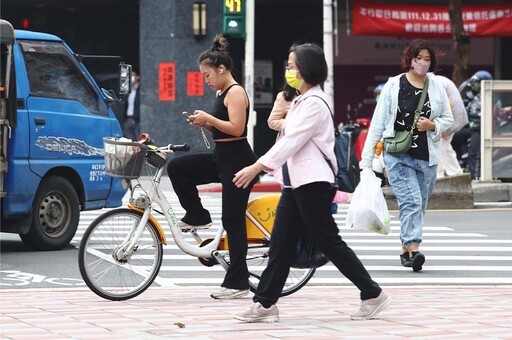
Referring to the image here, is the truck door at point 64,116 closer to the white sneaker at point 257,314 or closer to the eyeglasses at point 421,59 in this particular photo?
the eyeglasses at point 421,59

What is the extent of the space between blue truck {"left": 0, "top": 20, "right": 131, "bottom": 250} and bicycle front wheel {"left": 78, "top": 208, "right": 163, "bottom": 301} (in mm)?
2978

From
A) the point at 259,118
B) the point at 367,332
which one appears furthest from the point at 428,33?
the point at 367,332

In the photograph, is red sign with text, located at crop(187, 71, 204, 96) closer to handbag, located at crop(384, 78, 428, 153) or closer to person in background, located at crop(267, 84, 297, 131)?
handbag, located at crop(384, 78, 428, 153)

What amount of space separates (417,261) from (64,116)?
12.3 feet

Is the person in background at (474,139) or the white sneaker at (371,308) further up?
the person in background at (474,139)

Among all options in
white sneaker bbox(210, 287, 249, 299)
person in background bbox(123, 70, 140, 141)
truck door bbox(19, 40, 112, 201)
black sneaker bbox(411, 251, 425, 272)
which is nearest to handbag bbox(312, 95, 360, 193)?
white sneaker bbox(210, 287, 249, 299)

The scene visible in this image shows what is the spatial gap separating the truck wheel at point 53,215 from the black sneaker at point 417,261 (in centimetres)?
345

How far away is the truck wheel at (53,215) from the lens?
12320 millimetres

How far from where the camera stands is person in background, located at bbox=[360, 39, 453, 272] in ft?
35.7

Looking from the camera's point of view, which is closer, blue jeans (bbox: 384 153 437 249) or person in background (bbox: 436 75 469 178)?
blue jeans (bbox: 384 153 437 249)

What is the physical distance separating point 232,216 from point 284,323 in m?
1.40

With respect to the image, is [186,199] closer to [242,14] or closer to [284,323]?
[284,323]

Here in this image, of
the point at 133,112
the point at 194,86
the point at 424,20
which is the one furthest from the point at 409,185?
the point at 424,20

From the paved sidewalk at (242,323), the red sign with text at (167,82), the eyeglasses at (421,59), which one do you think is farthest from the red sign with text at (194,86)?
the paved sidewalk at (242,323)
